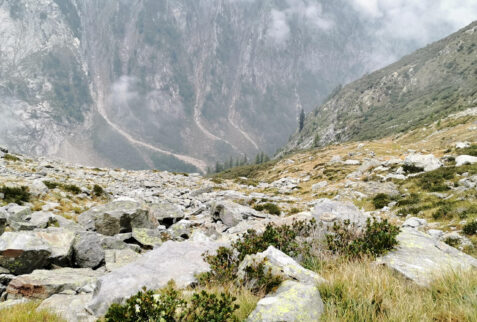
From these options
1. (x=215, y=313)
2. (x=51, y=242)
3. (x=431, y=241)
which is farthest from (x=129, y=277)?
(x=431, y=241)

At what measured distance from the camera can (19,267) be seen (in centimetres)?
827

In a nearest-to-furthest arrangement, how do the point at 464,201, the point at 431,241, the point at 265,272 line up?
the point at 265,272
the point at 431,241
the point at 464,201

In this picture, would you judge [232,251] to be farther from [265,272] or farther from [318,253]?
[318,253]

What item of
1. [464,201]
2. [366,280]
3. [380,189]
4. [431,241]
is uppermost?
[380,189]

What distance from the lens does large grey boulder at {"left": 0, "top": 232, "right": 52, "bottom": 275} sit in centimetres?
823

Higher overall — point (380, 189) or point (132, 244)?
point (380, 189)

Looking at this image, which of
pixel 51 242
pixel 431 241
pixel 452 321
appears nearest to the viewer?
pixel 452 321

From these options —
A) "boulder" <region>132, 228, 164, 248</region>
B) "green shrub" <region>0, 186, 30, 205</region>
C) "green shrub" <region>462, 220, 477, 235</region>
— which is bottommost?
"green shrub" <region>462, 220, 477, 235</region>

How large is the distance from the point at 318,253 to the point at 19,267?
30.4 ft

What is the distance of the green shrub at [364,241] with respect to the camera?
6.71 metres

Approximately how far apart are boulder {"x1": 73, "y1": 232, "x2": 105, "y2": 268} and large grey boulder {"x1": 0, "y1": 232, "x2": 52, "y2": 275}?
1193mm

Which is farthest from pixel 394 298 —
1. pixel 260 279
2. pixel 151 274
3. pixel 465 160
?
pixel 465 160

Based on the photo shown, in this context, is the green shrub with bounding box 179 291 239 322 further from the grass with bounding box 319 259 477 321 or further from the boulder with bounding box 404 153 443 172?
the boulder with bounding box 404 153 443 172

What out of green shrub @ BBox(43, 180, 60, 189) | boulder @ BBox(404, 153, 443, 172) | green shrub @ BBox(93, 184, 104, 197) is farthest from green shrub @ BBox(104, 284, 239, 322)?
boulder @ BBox(404, 153, 443, 172)
